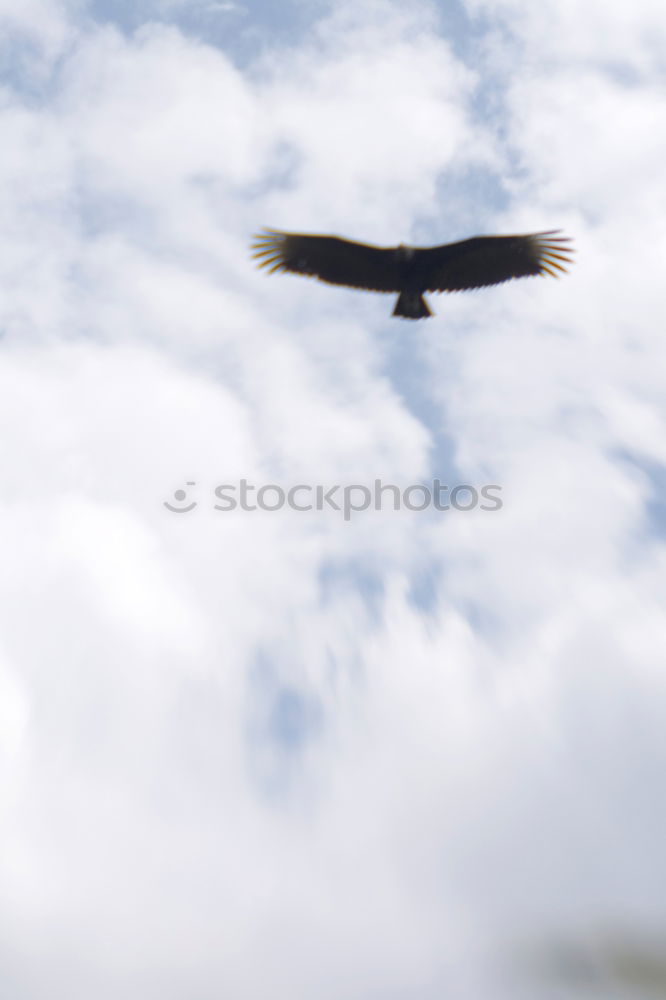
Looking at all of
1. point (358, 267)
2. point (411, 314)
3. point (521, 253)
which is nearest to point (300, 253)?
point (358, 267)

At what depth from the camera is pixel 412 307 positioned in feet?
66.7

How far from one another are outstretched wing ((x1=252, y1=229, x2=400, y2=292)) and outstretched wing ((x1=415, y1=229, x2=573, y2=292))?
0.75 m

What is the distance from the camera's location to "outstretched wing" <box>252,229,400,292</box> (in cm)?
2059

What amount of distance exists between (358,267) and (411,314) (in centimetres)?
164

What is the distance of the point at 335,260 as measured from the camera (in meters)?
20.9

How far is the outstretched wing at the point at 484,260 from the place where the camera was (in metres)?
20.3

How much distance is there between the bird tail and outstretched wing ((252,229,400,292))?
61cm

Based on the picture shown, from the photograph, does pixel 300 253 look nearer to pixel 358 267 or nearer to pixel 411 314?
pixel 358 267

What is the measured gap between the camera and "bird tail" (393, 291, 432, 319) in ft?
66.5

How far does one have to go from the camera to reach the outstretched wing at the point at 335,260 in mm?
20594

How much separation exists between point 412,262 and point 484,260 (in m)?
1.50

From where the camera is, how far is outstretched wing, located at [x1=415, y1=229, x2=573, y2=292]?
20.3 meters

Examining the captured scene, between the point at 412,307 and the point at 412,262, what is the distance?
3.12ft

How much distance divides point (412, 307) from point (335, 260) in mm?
1963
